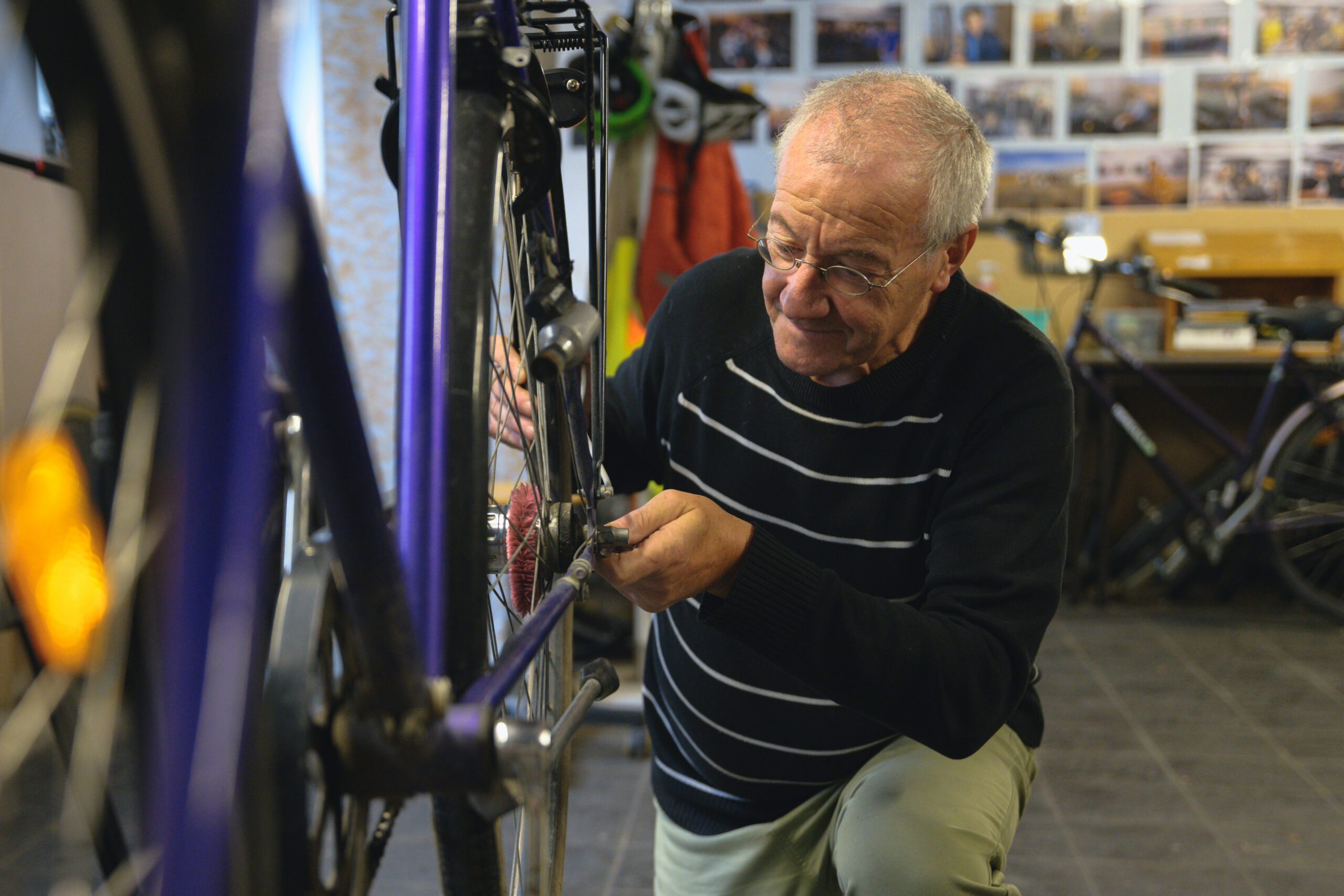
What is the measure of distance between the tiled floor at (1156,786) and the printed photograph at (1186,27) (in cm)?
194

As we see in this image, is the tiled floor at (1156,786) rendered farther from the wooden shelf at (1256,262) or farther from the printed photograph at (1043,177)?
the printed photograph at (1043,177)

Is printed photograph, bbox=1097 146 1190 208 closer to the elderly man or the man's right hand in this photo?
the elderly man

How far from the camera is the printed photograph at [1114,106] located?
335 centimetres

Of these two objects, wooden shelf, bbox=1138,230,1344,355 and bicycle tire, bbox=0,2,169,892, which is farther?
wooden shelf, bbox=1138,230,1344,355

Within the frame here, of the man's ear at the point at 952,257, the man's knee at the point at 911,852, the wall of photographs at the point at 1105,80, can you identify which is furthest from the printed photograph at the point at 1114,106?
the man's knee at the point at 911,852

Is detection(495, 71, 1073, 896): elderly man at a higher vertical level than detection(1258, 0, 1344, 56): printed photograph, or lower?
lower

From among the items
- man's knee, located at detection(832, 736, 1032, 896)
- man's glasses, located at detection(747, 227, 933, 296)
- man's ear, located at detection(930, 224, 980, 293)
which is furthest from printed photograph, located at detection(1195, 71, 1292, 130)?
man's knee, located at detection(832, 736, 1032, 896)

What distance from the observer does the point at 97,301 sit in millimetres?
290

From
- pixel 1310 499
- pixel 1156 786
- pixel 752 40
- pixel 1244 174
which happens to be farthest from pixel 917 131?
pixel 1244 174

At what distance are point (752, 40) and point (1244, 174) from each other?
1717 millimetres

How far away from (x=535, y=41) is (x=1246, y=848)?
1705 millimetres

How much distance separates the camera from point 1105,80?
337cm

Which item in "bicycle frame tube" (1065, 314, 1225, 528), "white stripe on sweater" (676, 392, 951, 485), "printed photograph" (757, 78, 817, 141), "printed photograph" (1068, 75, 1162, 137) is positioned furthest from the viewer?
"printed photograph" (757, 78, 817, 141)

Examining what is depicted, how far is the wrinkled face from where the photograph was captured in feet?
2.70
